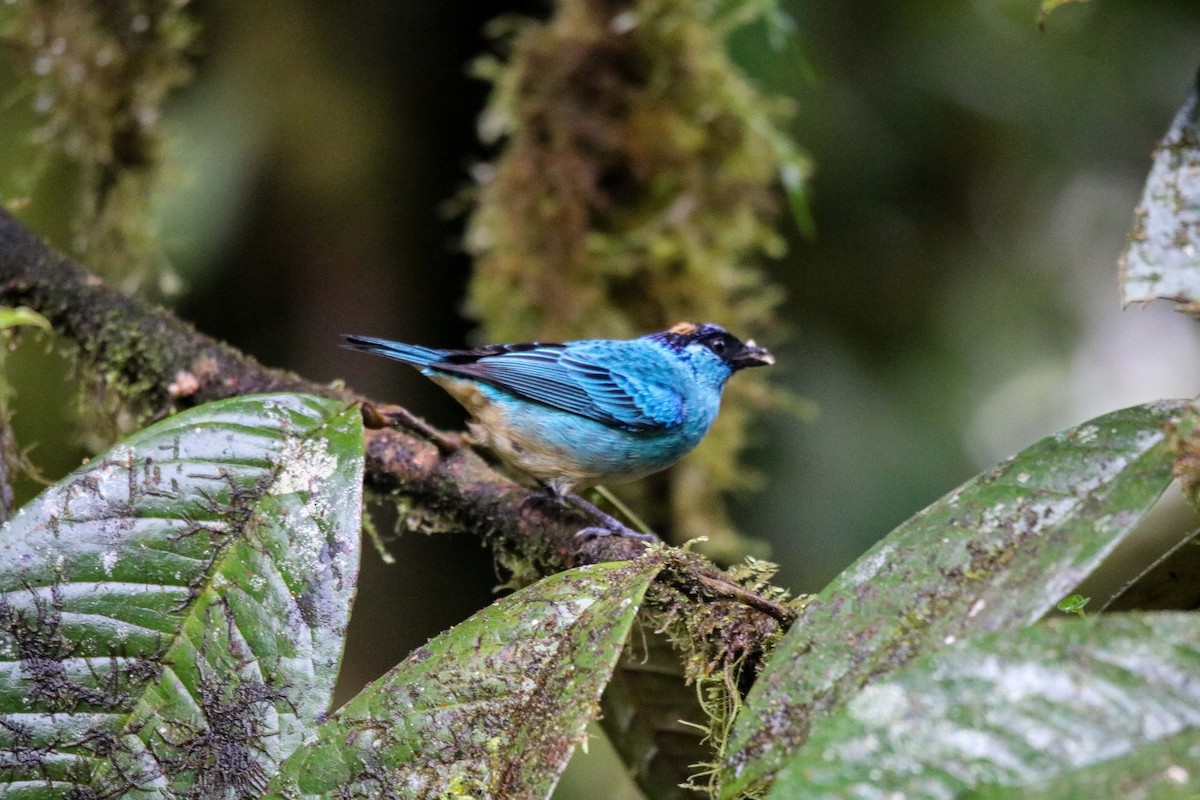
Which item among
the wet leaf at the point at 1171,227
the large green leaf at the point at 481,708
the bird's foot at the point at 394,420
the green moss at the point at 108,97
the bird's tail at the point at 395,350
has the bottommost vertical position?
the large green leaf at the point at 481,708

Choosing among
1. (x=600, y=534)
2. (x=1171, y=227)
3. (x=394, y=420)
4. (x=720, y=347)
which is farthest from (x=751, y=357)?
(x=1171, y=227)

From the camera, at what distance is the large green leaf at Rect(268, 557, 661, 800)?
54.1 inches

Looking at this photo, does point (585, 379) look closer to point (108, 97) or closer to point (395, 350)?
point (395, 350)

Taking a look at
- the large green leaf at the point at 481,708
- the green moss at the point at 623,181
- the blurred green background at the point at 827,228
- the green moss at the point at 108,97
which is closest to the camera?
the large green leaf at the point at 481,708

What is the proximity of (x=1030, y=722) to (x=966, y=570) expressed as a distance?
0.31 meters

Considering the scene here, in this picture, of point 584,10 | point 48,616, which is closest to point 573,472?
point 48,616

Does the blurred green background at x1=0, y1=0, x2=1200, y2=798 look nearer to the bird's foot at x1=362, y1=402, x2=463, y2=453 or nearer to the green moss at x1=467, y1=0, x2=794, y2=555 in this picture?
the green moss at x1=467, y1=0, x2=794, y2=555

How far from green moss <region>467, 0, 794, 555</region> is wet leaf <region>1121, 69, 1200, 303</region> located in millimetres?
2657

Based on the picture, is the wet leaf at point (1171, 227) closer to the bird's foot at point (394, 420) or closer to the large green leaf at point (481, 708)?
the large green leaf at point (481, 708)

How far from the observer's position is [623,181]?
14.0 ft

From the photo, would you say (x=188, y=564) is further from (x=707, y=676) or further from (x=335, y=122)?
(x=335, y=122)

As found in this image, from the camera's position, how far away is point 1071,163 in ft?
17.7

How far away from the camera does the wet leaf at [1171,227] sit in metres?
1.33

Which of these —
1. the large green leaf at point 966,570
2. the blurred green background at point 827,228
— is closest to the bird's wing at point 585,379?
the blurred green background at point 827,228
